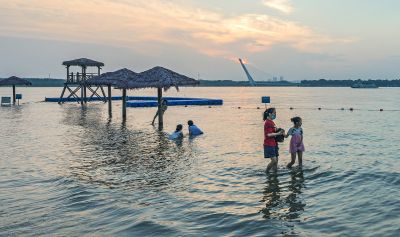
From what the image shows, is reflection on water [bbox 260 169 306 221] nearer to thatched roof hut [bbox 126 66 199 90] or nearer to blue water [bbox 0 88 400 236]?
blue water [bbox 0 88 400 236]

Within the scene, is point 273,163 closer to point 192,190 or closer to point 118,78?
point 192,190

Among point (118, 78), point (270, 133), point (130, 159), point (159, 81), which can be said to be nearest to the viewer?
point (270, 133)

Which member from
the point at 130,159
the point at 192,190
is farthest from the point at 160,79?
the point at 192,190

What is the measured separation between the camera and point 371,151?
15.6 meters

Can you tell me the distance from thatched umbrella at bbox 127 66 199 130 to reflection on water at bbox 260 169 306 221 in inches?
563

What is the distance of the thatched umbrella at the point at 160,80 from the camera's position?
24.0 metres

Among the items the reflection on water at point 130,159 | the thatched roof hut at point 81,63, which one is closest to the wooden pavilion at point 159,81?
the reflection on water at point 130,159

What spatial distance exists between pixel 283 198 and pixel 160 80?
1664 cm

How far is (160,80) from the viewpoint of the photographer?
24156mm

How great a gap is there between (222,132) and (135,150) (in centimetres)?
748

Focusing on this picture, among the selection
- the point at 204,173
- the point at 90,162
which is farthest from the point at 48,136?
the point at 204,173

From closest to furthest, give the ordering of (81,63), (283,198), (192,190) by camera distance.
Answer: (283,198), (192,190), (81,63)

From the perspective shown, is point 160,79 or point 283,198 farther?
point 160,79

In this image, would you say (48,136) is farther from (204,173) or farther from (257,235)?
(257,235)
